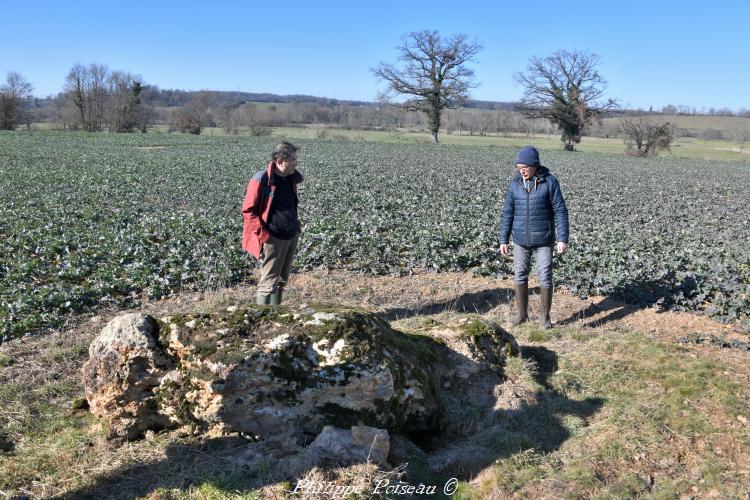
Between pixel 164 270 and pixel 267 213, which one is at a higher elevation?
pixel 267 213

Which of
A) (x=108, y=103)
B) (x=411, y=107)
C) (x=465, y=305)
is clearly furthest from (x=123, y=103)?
(x=465, y=305)

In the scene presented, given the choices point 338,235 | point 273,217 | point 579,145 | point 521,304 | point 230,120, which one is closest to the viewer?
point 273,217

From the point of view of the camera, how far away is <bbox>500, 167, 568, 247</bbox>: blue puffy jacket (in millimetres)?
6430

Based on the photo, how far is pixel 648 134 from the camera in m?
56.8

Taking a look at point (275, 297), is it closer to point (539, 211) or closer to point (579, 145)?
point (539, 211)

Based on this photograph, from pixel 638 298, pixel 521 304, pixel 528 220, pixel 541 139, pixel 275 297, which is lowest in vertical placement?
pixel 638 298

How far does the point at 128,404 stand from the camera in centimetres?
394

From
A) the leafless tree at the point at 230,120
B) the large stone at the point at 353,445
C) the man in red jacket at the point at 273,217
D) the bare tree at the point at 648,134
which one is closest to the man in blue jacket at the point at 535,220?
the man in red jacket at the point at 273,217

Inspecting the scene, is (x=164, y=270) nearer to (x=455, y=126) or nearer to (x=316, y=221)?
(x=316, y=221)

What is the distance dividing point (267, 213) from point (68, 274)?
181 inches

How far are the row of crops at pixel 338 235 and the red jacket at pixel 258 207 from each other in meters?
2.83

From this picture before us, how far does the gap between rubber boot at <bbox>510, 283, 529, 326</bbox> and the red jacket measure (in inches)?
121

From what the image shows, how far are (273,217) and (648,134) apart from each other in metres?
59.7

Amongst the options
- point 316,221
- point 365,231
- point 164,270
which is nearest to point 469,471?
point 164,270
